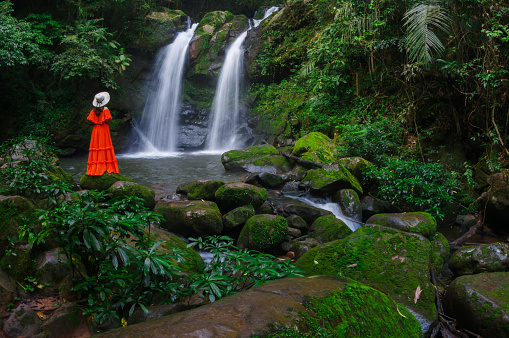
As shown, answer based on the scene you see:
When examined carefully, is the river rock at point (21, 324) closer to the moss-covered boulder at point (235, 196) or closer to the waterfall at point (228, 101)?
the moss-covered boulder at point (235, 196)

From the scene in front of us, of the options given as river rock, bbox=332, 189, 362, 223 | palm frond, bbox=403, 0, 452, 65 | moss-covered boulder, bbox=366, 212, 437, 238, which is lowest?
river rock, bbox=332, 189, 362, 223

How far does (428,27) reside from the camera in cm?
744

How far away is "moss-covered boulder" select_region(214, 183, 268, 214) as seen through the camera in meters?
6.09

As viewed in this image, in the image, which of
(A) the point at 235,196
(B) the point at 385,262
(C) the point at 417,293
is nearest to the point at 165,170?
(A) the point at 235,196

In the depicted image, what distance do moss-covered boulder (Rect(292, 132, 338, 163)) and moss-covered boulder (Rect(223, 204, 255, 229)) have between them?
3849 millimetres

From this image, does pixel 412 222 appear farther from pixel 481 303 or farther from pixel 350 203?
pixel 350 203

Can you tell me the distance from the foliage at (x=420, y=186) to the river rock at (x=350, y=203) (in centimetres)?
54

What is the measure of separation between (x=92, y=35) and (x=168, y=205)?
11647 mm

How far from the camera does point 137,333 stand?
58.5 inches

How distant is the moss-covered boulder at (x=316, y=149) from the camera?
895 centimetres

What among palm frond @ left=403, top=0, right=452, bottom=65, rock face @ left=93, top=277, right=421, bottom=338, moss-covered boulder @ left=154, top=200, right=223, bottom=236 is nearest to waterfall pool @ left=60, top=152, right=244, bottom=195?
moss-covered boulder @ left=154, top=200, right=223, bottom=236

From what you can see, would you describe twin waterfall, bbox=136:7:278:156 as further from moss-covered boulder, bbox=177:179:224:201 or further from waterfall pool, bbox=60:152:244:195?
moss-covered boulder, bbox=177:179:224:201

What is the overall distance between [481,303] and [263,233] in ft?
9.18

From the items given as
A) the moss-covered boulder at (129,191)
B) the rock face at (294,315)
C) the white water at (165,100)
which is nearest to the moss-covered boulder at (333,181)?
the moss-covered boulder at (129,191)
